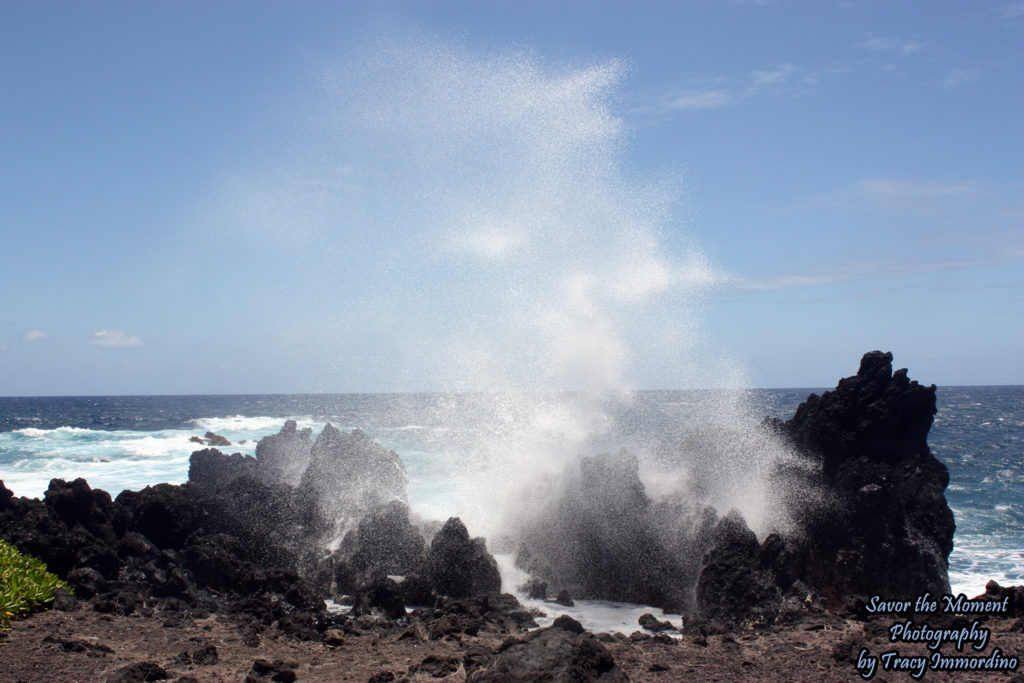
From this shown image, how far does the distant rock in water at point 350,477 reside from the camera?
17391mm

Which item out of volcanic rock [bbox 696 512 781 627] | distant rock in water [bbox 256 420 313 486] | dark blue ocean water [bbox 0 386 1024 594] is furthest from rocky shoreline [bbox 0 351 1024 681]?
dark blue ocean water [bbox 0 386 1024 594]

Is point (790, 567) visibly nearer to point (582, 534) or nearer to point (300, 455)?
point (582, 534)

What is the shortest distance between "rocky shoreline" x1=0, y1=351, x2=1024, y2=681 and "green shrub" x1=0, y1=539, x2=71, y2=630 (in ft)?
0.89

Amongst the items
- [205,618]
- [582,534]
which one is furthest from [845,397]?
[205,618]

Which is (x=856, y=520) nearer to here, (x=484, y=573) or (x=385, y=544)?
(x=484, y=573)

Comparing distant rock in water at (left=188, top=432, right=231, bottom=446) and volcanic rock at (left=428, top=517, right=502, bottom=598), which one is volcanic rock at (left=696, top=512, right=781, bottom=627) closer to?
volcanic rock at (left=428, top=517, right=502, bottom=598)

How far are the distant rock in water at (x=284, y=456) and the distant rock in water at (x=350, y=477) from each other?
6.03 feet

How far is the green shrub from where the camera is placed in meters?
10.3

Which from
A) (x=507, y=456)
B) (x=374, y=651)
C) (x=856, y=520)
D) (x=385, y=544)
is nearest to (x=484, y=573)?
(x=385, y=544)

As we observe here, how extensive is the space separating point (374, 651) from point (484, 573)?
3901 mm

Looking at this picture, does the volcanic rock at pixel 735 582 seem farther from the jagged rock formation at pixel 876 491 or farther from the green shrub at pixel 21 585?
the green shrub at pixel 21 585

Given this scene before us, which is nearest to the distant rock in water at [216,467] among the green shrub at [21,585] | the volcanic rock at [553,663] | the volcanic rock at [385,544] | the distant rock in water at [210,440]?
the volcanic rock at [385,544]

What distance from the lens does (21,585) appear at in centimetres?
1085

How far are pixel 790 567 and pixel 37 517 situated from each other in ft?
44.9
